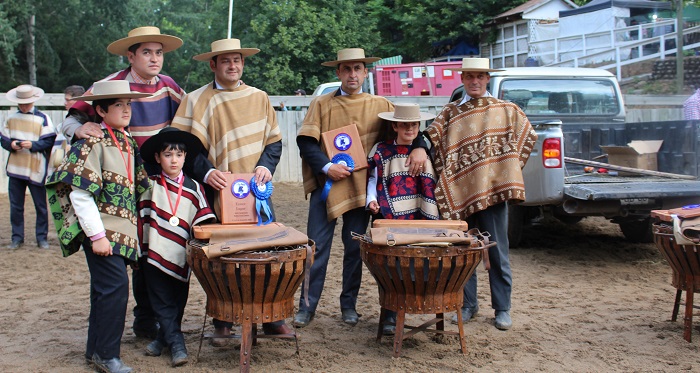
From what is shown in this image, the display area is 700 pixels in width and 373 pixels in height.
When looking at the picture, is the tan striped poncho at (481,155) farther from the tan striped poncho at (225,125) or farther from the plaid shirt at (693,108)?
the plaid shirt at (693,108)

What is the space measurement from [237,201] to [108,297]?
3.06 feet

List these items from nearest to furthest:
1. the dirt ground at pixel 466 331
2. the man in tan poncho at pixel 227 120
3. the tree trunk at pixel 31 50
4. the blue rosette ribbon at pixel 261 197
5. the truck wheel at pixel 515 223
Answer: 1. the dirt ground at pixel 466 331
2. the blue rosette ribbon at pixel 261 197
3. the man in tan poncho at pixel 227 120
4. the truck wheel at pixel 515 223
5. the tree trunk at pixel 31 50

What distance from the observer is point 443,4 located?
28.2m

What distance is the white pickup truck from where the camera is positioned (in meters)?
6.85

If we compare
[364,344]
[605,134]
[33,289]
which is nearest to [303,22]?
[605,134]

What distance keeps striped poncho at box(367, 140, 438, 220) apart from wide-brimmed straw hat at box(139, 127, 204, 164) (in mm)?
1251

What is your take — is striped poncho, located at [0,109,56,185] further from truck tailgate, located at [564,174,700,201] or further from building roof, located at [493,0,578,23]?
building roof, located at [493,0,578,23]

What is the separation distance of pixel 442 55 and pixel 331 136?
25610 millimetres

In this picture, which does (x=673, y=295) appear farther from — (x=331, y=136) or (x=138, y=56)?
(x=138, y=56)

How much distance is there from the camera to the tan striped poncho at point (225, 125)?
4.69 meters

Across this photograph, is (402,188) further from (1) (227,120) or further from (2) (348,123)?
(1) (227,120)

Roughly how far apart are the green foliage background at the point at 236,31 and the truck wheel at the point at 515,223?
1520cm

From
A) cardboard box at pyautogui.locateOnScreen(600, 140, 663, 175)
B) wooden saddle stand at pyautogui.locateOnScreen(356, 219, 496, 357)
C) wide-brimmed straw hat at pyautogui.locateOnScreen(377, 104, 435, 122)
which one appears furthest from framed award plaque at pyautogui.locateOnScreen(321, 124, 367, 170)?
cardboard box at pyautogui.locateOnScreen(600, 140, 663, 175)

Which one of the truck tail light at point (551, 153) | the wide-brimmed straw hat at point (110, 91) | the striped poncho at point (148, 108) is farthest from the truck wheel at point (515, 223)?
the wide-brimmed straw hat at point (110, 91)
